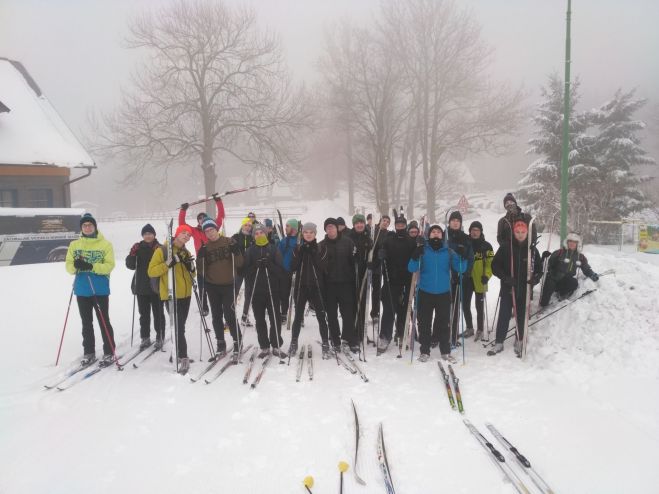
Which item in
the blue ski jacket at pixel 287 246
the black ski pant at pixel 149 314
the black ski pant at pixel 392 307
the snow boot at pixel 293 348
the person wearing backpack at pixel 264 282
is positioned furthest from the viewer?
the blue ski jacket at pixel 287 246

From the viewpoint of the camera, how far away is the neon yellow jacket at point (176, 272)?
5.63 meters

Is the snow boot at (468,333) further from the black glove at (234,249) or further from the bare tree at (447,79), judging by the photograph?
the bare tree at (447,79)

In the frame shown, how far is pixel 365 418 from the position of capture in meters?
4.42

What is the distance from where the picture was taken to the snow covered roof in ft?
61.1

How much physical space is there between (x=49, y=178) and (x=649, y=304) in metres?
24.0

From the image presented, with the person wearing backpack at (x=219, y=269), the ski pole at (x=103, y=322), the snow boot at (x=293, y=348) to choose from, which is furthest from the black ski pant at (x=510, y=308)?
the ski pole at (x=103, y=322)

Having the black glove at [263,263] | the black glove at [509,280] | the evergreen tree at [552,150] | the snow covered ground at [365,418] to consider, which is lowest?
the snow covered ground at [365,418]

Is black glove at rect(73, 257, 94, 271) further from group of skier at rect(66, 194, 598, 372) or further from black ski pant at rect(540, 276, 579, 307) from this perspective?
black ski pant at rect(540, 276, 579, 307)

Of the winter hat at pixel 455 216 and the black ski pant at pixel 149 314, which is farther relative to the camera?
the winter hat at pixel 455 216

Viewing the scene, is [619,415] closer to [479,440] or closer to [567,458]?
[567,458]

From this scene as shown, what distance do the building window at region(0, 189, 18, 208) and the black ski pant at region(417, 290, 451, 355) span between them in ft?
70.5

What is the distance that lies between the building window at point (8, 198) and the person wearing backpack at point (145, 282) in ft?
58.6

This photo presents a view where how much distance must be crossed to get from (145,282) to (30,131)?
19.1 m

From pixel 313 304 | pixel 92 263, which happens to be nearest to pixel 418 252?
pixel 313 304
